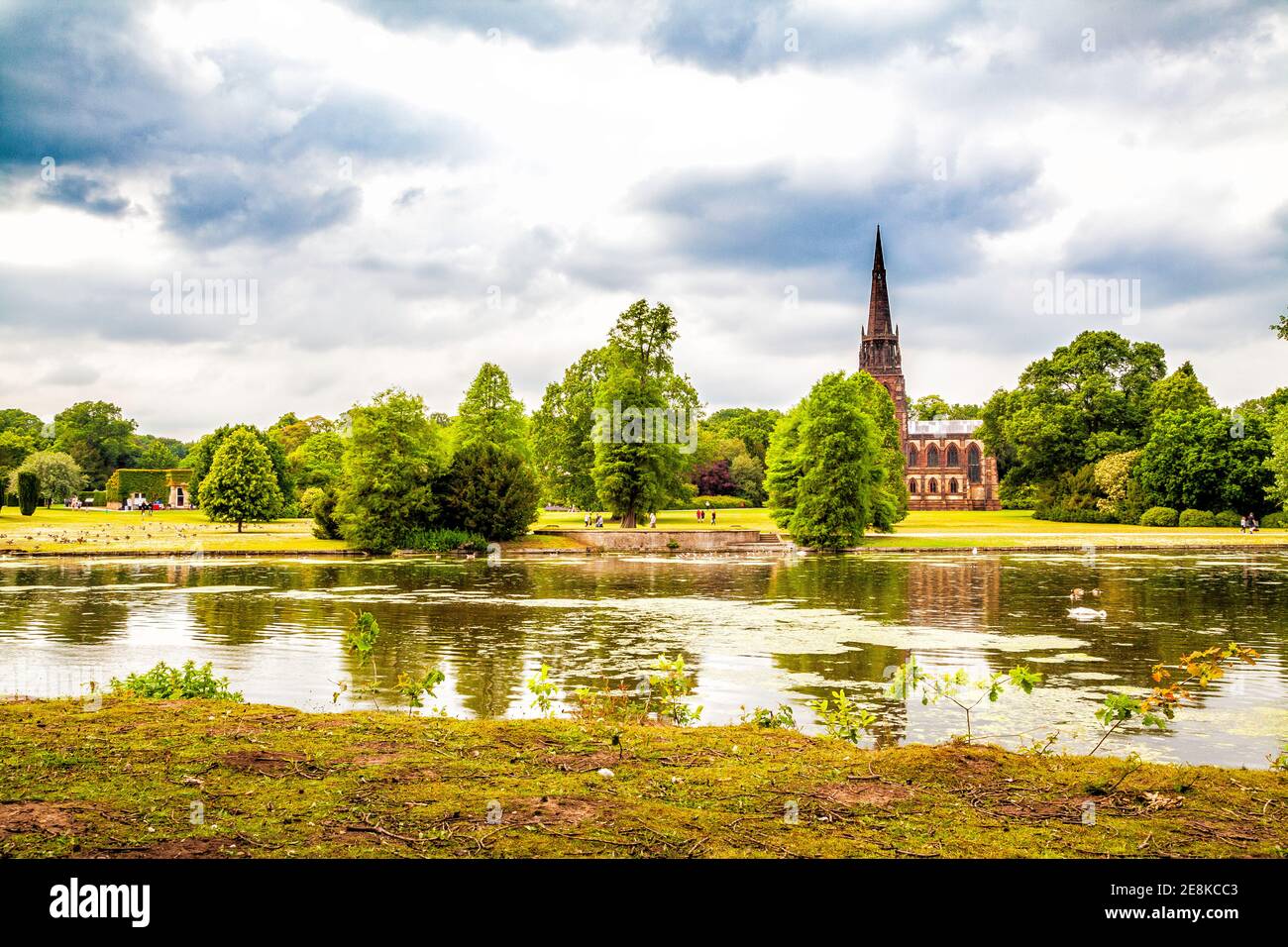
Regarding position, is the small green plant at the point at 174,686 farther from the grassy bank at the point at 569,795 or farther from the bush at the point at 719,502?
the bush at the point at 719,502

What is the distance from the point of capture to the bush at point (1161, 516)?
72.6m

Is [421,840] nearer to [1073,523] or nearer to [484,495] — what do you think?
[484,495]

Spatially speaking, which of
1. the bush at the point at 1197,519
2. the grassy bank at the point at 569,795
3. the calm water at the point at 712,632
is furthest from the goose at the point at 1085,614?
the bush at the point at 1197,519

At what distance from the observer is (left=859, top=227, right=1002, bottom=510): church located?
12862 cm

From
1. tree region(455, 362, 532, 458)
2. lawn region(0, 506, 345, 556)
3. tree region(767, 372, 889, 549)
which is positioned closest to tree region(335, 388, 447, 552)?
lawn region(0, 506, 345, 556)

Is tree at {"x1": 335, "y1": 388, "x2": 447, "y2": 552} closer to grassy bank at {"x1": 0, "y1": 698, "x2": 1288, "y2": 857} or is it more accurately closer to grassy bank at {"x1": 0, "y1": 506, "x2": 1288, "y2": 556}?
grassy bank at {"x1": 0, "y1": 506, "x2": 1288, "y2": 556}

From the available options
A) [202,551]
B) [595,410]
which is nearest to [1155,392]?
[595,410]

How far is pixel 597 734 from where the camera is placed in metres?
A: 8.84

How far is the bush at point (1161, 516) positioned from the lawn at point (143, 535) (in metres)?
58.8

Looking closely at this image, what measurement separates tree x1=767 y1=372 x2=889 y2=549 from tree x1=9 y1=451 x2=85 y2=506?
71.2 meters

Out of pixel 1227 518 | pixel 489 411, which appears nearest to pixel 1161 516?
pixel 1227 518

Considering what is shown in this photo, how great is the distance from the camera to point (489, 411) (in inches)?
2724
